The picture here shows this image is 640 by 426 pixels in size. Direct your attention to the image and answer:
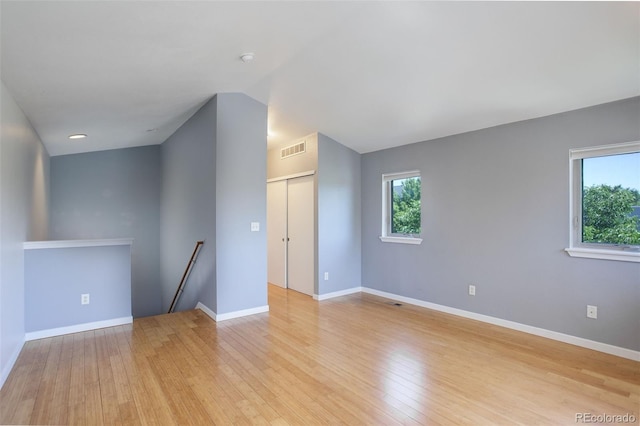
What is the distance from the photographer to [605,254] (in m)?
3.11

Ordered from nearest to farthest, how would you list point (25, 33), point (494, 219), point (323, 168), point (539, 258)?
point (25, 33) < point (539, 258) < point (494, 219) < point (323, 168)

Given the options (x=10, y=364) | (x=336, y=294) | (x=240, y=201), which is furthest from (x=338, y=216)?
(x=10, y=364)

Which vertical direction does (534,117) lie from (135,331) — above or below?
above

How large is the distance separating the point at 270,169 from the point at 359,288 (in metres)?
2.89

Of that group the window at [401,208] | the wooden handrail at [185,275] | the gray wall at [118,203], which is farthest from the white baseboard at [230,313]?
the gray wall at [118,203]

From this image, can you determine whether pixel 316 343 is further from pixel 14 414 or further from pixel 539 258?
pixel 539 258

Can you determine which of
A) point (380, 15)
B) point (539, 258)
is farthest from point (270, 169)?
point (539, 258)

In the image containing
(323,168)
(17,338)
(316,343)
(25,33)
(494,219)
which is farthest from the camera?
(323,168)

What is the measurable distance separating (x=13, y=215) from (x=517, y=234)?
16.9ft

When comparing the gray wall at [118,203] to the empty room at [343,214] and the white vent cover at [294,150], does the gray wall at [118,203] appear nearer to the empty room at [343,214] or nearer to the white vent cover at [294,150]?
the empty room at [343,214]

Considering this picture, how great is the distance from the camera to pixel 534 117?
3582 millimetres

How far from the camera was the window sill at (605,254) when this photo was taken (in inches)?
117

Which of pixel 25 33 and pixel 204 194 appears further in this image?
pixel 204 194

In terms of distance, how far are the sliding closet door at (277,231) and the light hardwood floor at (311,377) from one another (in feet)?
7.18
